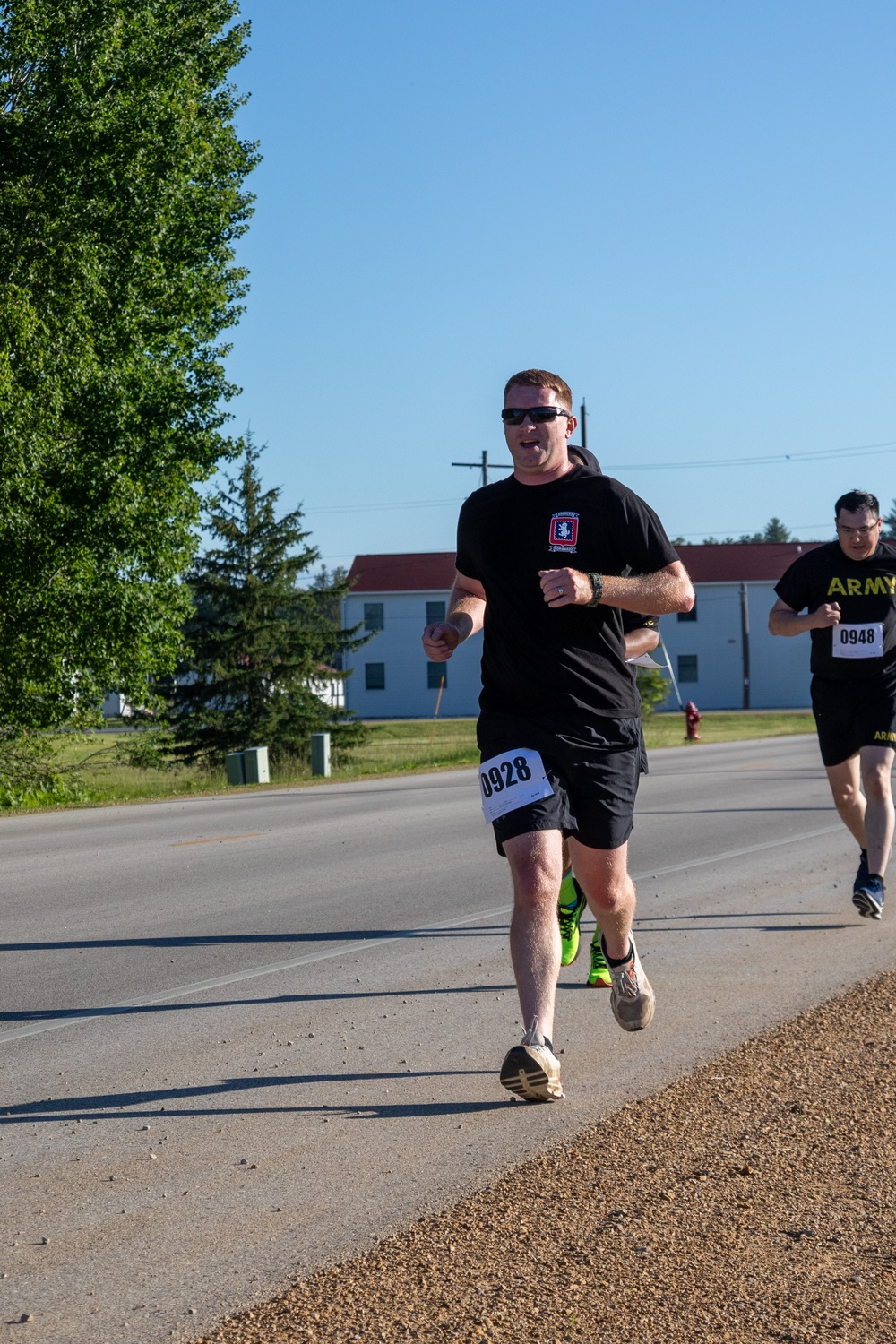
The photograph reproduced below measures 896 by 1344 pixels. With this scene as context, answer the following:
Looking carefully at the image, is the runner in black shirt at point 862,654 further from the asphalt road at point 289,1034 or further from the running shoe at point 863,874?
the asphalt road at point 289,1034

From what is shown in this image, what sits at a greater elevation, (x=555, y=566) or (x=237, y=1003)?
(x=555, y=566)

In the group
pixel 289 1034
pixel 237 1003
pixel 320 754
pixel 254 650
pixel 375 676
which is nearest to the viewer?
pixel 289 1034

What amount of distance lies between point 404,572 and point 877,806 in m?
66.5

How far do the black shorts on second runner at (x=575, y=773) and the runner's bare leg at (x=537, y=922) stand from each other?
7cm

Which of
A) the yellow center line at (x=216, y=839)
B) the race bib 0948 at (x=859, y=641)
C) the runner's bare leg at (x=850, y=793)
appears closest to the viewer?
the race bib 0948 at (x=859, y=641)

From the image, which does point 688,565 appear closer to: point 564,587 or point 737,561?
Result: point 737,561

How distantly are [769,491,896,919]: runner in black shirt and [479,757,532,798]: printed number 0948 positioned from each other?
371 cm

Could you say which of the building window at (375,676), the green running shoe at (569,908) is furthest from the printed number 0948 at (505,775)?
the building window at (375,676)

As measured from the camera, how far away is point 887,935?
7969 millimetres

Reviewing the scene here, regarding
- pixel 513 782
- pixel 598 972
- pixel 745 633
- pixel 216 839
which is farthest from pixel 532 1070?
pixel 745 633

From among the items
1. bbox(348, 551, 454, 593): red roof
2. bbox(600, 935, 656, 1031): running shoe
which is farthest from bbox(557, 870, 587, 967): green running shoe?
bbox(348, 551, 454, 593): red roof

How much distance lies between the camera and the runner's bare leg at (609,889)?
16.2 feet

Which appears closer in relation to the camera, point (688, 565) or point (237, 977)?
point (237, 977)

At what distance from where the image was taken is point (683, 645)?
2970 inches
